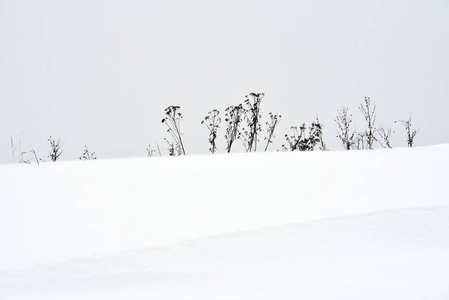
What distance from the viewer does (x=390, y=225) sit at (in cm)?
185

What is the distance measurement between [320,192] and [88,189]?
56.8 inches

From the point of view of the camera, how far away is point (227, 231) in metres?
1.77

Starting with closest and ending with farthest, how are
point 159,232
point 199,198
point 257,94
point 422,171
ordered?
point 159,232 < point 199,198 < point 422,171 < point 257,94

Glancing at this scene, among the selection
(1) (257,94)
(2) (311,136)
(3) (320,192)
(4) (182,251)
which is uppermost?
(1) (257,94)

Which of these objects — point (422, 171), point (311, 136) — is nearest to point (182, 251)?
point (422, 171)

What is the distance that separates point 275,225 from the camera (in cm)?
181

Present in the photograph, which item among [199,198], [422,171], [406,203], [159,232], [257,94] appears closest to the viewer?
[159,232]

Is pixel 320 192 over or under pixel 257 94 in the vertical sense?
under

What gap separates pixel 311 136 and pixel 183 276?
5525 mm

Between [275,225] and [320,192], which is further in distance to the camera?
[320,192]

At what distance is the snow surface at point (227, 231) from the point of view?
4.83 feet

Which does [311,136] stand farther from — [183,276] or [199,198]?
[183,276]

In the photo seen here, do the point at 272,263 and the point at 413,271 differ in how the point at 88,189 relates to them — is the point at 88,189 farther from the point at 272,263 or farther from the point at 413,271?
the point at 413,271

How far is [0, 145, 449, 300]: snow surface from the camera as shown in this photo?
147 centimetres
